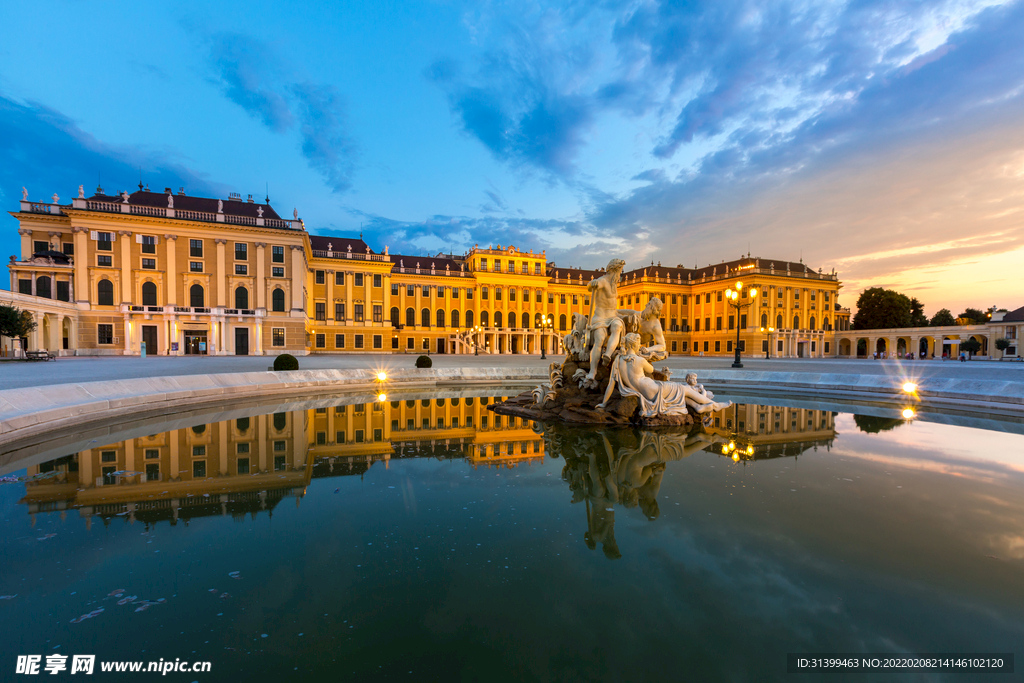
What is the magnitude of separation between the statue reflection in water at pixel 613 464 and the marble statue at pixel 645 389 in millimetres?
670

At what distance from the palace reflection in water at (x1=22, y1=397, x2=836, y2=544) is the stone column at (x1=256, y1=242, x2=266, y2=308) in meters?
35.8

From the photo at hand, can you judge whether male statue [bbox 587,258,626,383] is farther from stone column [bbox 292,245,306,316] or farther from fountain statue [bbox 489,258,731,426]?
stone column [bbox 292,245,306,316]

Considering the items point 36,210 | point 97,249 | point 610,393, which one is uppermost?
point 36,210

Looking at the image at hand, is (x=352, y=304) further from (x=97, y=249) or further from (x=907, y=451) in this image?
(x=907, y=451)

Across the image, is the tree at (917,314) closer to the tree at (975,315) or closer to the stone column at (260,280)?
the tree at (975,315)

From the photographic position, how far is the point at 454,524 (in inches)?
166

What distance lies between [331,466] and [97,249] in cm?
4647

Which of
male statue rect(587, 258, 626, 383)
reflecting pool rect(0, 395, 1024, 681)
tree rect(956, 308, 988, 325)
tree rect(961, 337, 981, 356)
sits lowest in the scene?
reflecting pool rect(0, 395, 1024, 681)

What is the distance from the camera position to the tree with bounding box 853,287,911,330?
67312 millimetres

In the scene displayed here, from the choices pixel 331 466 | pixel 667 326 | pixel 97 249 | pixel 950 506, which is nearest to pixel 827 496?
pixel 950 506

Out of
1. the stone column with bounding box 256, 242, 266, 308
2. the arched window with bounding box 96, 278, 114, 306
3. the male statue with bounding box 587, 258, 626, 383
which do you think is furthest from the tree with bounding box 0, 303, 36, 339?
the male statue with bounding box 587, 258, 626, 383

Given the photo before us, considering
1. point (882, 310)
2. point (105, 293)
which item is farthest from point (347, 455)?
point (882, 310)

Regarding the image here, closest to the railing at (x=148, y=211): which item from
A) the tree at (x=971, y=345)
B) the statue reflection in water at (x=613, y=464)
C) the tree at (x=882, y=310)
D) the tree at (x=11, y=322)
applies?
the tree at (x=11, y=322)

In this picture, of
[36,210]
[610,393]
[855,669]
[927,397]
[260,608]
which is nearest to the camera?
[855,669]
